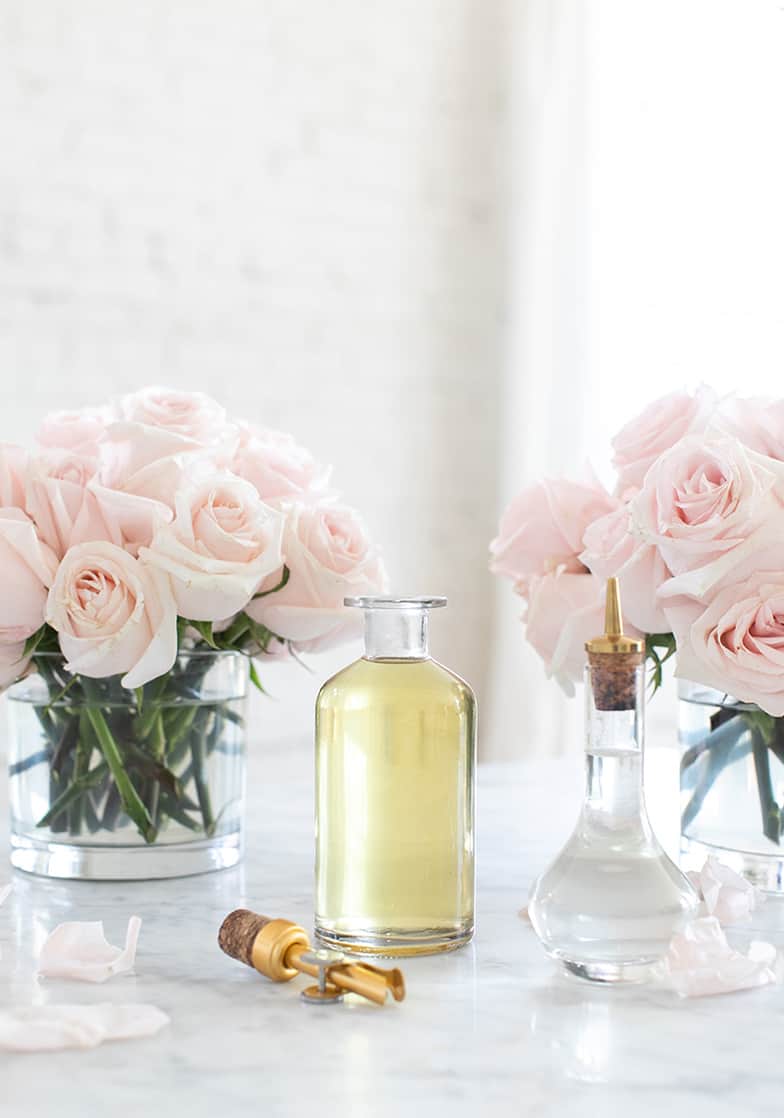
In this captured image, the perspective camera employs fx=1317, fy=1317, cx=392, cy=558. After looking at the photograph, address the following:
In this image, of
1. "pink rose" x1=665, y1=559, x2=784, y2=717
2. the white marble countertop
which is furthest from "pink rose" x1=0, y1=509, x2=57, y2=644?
"pink rose" x1=665, y1=559, x2=784, y2=717

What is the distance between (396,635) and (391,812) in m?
0.11

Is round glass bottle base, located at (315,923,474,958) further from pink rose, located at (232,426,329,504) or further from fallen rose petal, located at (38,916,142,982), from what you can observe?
pink rose, located at (232,426,329,504)

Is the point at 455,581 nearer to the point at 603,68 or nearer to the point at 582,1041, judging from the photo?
the point at 603,68

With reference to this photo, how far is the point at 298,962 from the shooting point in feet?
2.40

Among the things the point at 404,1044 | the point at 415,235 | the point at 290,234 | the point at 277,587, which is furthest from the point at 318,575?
the point at 415,235

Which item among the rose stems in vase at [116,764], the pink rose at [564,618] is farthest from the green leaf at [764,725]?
the rose stems in vase at [116,764]

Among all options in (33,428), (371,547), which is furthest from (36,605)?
(33,428)

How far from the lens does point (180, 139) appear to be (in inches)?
87.4

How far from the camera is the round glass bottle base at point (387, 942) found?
2.57ft

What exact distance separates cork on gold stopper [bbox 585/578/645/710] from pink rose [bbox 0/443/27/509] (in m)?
0.45

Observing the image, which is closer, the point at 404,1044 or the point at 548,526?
the point at 404,1044

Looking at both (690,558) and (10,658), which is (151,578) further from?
(690,558)

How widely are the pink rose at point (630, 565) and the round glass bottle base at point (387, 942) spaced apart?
0.85 ft

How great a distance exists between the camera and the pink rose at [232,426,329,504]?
994 mm
